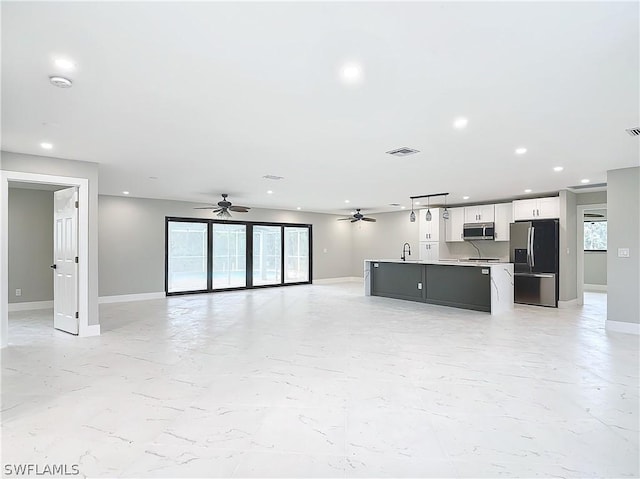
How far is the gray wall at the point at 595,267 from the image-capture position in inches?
426

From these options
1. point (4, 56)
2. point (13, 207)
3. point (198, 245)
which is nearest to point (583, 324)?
point (4, 56)

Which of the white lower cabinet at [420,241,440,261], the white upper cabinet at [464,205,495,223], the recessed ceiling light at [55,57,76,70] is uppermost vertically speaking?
the recessed ceiling light at [55,57,76,70]

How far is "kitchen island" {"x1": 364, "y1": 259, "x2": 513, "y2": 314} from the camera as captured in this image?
719 centimetres

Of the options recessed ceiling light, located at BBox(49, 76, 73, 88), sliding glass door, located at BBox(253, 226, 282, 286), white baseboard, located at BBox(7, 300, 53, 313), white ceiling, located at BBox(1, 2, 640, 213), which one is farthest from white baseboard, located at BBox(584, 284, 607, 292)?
white baseboard, located at BBox(7, 300, 53, 313)

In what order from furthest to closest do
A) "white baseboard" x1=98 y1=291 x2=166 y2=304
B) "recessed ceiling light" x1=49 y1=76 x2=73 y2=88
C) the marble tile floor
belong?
"white baseboard" x1=98 y1=291 x2=166 y2=304 → "recessed ceiling light" x1=49 y1=76 x2=73 y2=88 → the marble tile floor

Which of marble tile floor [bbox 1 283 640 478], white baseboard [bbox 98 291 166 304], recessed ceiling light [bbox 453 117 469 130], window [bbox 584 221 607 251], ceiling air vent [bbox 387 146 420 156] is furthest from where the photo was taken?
window [bbox 584 221 607 251]

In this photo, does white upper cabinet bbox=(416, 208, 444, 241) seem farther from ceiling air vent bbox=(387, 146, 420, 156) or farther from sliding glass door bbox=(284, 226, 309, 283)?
ceiling air vent bbox=(387, 146, 420, 156)

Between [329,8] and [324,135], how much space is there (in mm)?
2203

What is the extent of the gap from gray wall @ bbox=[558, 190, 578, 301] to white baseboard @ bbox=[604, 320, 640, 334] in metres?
2.18

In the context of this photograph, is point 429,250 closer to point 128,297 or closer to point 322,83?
point 128,297

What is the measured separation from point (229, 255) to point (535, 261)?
7.77 meters

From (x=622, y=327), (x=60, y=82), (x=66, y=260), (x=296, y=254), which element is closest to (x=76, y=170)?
(x=66, y=260)

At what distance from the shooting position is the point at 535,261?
811 centimetres

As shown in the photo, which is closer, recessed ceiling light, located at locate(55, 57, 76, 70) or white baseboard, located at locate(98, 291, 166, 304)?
recessed ceiling light, located at locate(55, 57, 76, 70)
